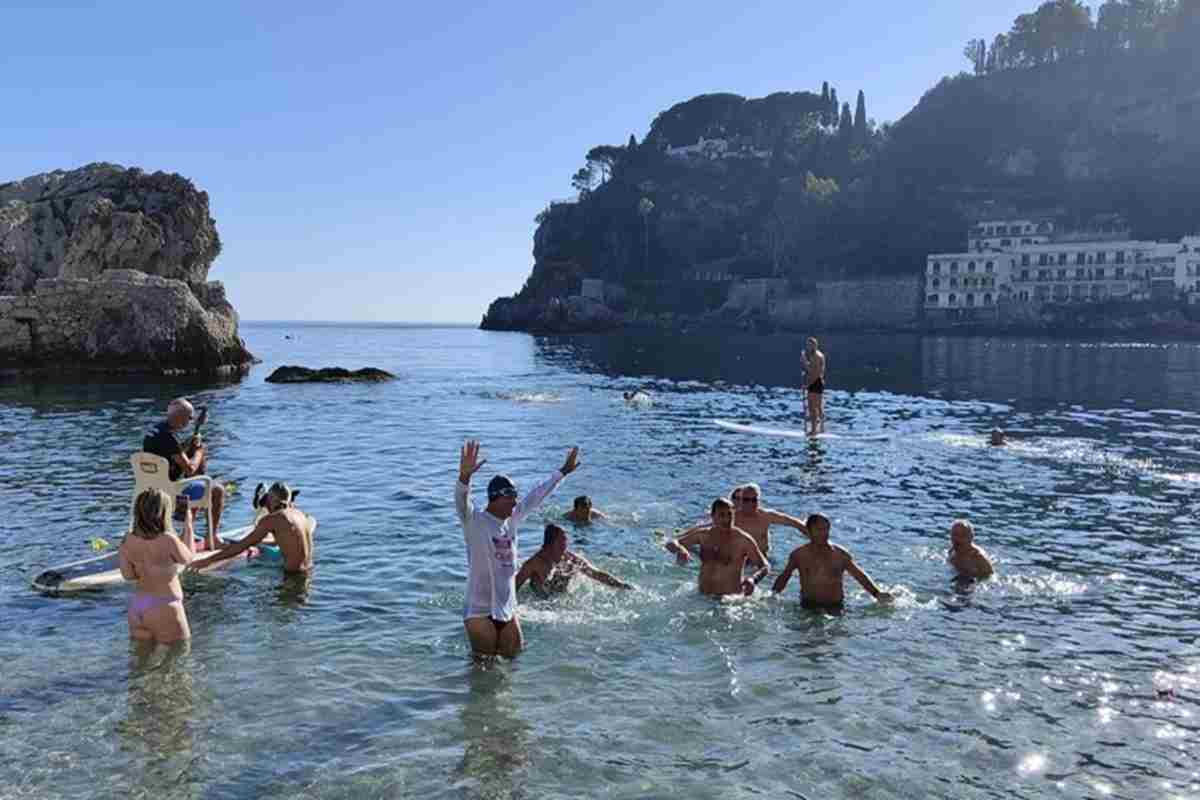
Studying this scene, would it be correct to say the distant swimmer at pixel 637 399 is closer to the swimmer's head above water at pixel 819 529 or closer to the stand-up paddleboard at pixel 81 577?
the swimmer's head above water at pixel 819 529

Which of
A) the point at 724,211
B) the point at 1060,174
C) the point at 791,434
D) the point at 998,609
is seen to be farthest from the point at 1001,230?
the point at 998,609

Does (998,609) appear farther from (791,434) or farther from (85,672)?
(791,434)

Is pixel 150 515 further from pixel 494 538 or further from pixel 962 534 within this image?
pixel 962 534

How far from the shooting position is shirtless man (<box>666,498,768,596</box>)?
1232 cm

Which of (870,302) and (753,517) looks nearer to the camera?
(753,517)

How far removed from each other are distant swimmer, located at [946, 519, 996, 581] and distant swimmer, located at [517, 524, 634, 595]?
5.21 meters

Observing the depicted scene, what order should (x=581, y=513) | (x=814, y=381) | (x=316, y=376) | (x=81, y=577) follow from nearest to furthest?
(x=81, y=577), (x=581, y=513), (x=814, y=381), (x=316, y=376)

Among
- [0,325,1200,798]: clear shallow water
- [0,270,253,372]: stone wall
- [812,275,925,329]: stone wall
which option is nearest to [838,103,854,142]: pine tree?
[812,275,925,329]: stone wall

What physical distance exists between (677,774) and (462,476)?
324cm

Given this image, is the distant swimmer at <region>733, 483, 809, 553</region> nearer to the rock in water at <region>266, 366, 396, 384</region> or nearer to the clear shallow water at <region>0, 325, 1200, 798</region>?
the clear shallow water at <region>0, 325, 1200, 798</region>

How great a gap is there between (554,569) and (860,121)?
202154 mm

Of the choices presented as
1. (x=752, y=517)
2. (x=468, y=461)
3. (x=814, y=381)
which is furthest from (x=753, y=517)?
(x=814, y=381)

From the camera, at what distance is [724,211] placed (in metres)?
191

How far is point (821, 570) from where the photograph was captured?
11.9m
